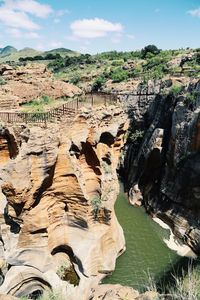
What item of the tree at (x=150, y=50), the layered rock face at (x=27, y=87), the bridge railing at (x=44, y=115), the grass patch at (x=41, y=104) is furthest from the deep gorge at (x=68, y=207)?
the tree at (x=150, y=50)

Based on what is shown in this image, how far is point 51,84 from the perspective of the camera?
22.1 m

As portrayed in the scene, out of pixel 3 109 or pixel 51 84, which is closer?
pixel 3 109

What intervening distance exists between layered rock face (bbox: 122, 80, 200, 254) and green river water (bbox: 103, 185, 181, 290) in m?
1.65

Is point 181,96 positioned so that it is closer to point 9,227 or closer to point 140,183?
point 140,183

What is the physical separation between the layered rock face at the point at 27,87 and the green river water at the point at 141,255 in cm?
975

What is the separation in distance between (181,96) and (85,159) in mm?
13935

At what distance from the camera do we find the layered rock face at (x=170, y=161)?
2466 cm

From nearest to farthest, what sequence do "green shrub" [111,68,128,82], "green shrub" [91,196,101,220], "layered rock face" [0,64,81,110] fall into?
1. "green shrub" [91,196,101,220]
2. "layered rock face" [0,64,81,110]
3. "green shrub" [111,68,128,82]

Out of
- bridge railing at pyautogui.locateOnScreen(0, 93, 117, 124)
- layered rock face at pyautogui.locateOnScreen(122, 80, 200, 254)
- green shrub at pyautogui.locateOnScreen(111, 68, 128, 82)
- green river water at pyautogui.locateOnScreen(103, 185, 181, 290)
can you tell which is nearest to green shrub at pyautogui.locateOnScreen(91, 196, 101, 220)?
green river water at pyautogui.locateOnScreen(103, 185, 181, 290)

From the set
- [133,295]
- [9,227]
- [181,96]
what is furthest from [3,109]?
[181,96]

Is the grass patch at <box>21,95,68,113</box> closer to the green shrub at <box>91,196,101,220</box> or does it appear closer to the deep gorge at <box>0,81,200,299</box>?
the deep gorge at <box>0,81,200,299</box>

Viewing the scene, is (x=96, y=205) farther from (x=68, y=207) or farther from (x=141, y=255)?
(x=141, y=255)

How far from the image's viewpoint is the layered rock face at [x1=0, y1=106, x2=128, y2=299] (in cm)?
1455

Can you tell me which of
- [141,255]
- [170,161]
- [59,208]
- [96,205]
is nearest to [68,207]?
[59,208]
